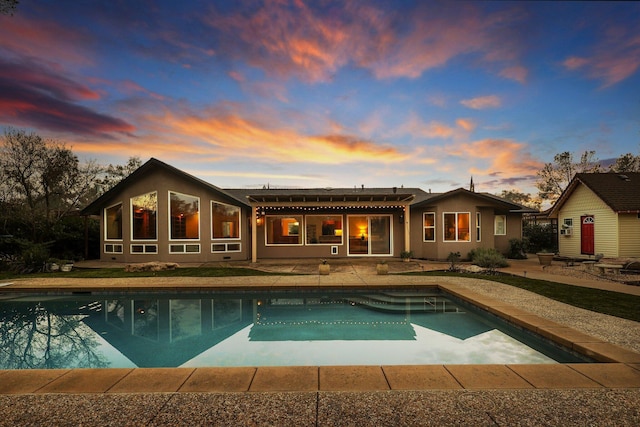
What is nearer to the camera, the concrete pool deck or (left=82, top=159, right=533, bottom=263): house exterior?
the concrete pool deck

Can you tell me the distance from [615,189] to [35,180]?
1130 inches

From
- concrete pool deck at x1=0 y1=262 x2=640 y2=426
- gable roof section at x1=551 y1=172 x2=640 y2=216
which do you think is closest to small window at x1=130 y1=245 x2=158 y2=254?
concrete pool deck at x1=0 y1=262 x2=640 y2=426

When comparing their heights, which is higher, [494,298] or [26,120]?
[26,120]

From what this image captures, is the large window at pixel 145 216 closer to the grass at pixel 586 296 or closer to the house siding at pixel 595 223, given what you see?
the grass at pixel 586 296

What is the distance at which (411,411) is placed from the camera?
2.69 m

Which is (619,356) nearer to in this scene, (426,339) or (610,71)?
(426,339)

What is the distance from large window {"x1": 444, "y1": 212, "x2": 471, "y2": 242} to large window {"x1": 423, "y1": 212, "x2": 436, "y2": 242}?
1.74 ft

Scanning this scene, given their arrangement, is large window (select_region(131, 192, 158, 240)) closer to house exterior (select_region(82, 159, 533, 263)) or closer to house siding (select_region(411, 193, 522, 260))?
house exterior (select_region(82, 159, 533, 263))

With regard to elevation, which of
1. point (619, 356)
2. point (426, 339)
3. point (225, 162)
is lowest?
point (426, 339)

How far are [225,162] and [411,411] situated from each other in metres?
19.7

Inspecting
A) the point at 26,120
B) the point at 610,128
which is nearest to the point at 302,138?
the point at 26,120

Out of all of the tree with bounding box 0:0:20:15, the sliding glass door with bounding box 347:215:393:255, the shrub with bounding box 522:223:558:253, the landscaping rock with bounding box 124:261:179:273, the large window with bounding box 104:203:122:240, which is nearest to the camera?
the tree with bounding box 0:0:20:15

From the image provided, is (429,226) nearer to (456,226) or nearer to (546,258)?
(456,226)

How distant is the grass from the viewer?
6.12 metres
